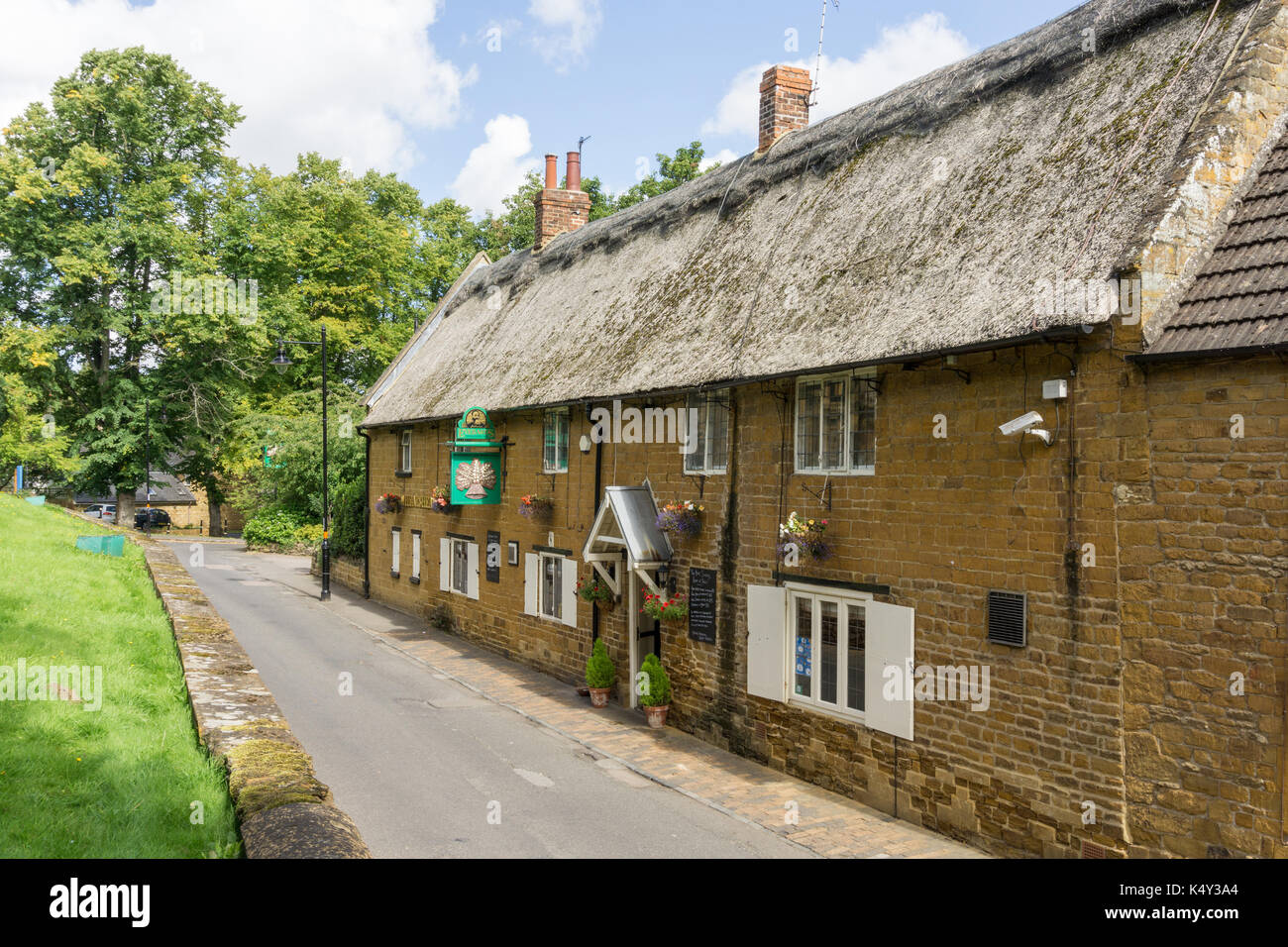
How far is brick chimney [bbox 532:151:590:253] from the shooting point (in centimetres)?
2533

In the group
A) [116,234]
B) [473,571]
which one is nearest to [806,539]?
[473,571]

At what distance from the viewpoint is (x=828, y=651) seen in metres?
12.0

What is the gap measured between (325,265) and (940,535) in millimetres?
39467

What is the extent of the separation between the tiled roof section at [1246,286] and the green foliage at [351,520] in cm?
2613

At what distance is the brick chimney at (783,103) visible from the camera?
17391 mm

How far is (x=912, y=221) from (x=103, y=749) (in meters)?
10.3

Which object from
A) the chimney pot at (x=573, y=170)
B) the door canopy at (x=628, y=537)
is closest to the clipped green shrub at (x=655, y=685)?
the door canopy at (x=628, y=537)

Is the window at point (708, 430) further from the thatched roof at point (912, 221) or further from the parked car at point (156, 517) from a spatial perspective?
the parked car at point (156, 517)

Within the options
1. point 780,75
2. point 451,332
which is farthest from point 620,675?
point 451,332

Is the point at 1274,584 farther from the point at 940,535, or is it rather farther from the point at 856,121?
the point at 856,121

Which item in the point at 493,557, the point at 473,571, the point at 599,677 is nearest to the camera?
the point at 599,677

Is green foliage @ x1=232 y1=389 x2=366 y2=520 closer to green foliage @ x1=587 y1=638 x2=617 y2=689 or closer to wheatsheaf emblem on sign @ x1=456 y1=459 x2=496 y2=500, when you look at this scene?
wheatsheaf emblem on sign @ x1=456 y1=459 x2=496 y2=500

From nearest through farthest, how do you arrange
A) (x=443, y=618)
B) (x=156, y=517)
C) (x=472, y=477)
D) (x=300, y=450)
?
1. (x=472, y=477)
2. (x=443, y=618)
3. (x=300, y=450)
4. (x=156, y=517)

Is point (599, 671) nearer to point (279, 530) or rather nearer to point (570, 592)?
point (570, 592)
